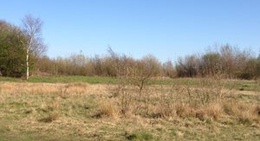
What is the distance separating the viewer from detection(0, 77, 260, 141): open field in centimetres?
1153

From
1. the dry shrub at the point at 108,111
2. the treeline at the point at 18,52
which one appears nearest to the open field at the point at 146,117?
the dry shrub at the point at 108,111

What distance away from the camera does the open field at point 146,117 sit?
37.8 ft

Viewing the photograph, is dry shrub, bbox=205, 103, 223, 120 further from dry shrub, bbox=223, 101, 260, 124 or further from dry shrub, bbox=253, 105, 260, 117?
dry shrub, bbox=253, 105, 260, 117

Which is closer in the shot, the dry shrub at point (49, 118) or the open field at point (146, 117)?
the open field at point (146, 117)

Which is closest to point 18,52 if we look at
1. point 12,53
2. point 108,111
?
point 12,53

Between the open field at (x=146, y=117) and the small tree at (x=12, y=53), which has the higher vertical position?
the small tree at (x=12, y=53)

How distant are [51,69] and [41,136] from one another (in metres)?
71.1

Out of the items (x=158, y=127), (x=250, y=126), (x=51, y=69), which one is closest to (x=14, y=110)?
(x=158, y=127)

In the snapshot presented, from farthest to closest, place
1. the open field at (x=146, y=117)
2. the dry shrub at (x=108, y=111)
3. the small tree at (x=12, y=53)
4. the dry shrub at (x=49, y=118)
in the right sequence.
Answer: the small tree at (x=12, y=53) < the dry shrub at (x=108, y=111) < the dry shrub at (x=49, y=118) < the open field at (x=146, y=117)

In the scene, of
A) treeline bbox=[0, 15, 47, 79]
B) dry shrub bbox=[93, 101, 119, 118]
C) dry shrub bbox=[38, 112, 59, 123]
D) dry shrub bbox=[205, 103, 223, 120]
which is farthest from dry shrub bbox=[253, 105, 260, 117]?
treeline bbox=[0, 15, 47, 79]

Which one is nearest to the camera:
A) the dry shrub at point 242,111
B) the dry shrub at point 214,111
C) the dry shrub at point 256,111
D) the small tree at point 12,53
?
the dry shrub at point 242,111

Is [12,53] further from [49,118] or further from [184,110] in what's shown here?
[184,110]

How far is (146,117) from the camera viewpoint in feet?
49.5

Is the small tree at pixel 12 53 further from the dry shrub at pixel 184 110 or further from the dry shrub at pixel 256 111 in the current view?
the dry shrub at pixel 256 111
